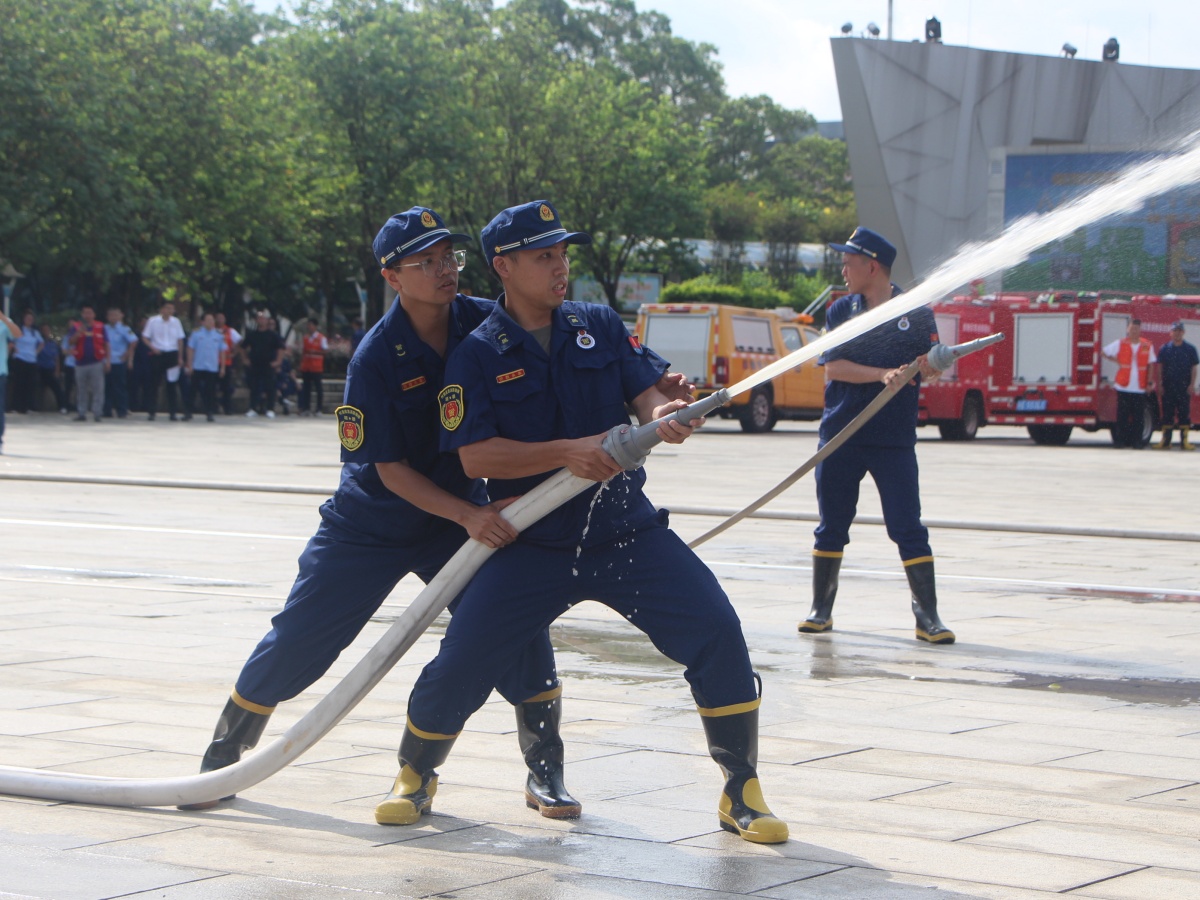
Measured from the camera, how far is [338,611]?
4.70 m

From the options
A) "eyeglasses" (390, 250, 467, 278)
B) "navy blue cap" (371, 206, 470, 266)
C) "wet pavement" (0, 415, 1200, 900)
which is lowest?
"wet pavement" (0, 415, 1200, 900)

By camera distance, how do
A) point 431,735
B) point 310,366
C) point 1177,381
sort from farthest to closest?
point 310,366, point 1177,381, point 431,735

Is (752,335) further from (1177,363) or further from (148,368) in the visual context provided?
(148,368)

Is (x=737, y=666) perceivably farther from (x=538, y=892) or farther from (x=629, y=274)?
(x=629, y=274)

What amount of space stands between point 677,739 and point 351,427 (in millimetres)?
1761

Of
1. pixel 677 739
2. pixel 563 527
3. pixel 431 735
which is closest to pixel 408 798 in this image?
pixel 431 735

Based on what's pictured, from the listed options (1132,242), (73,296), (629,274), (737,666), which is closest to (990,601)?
(737,666)

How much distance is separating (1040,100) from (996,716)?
1633 inches

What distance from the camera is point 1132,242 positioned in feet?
128

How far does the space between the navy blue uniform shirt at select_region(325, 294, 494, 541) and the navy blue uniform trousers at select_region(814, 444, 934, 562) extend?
11.1 ft

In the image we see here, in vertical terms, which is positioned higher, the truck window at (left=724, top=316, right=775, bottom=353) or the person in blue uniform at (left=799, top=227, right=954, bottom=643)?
the truck window at (left=724, top=316, right=775, bottom=353)

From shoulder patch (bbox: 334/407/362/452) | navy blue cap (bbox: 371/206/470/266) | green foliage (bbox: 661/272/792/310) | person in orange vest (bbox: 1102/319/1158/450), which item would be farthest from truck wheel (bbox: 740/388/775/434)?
shoulder patch (bbox: 334/407/362/452)

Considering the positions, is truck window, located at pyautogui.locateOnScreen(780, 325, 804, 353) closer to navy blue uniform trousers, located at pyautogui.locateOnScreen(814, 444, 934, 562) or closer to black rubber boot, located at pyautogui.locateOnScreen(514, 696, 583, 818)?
navy blue uniform trousers, located at pyautogui.locateOnScreen(814, 444, 934, 562)

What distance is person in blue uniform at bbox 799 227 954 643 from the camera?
7.61 metres
